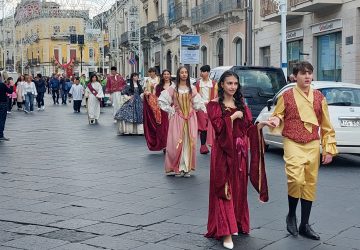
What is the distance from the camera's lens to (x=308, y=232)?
6043 millimetres

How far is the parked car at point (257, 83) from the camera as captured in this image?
15.7 metres

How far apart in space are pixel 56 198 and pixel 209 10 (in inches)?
1142

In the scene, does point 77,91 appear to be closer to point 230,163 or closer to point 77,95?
point 77,95

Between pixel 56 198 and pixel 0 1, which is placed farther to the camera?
pixel 0 1

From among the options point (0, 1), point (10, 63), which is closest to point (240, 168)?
point (0, 1)

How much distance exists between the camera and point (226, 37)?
34.6 metres

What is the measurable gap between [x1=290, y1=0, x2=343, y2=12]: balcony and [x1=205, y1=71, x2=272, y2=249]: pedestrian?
17532mm

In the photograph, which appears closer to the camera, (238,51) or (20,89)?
(20,89)

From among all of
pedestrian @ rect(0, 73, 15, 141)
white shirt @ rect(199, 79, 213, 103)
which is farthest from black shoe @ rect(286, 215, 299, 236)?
pedestrian @ rect(0, 73, 15, 141)

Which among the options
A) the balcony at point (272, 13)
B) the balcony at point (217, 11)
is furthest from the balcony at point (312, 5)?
the balcony at point (217, 11)

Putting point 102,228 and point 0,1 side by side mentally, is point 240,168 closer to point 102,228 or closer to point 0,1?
point 102,228

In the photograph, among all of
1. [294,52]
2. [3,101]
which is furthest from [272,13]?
[3,101]

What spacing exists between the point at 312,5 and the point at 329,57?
2.29 metres

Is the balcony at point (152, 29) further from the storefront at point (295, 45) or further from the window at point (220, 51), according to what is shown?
the storefront at point (295, 45)
